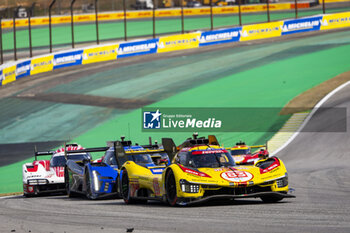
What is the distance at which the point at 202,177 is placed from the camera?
1362 centimetres

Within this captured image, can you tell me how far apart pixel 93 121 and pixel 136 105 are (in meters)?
3.54

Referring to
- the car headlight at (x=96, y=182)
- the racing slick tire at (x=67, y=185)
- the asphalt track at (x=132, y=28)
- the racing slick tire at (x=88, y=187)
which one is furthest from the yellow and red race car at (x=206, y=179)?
the asphalt track at (x=132, y=28)

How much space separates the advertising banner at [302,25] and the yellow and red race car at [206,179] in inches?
1655

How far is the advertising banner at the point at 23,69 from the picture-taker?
5072cm

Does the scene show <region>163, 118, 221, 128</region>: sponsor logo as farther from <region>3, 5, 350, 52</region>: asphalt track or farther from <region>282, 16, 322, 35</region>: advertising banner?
<region>3, 5, 350, 52</region>: asphalt track

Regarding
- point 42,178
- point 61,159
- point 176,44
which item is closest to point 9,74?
point 176,44

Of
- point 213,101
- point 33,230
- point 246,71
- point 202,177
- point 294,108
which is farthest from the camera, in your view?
point 246,71

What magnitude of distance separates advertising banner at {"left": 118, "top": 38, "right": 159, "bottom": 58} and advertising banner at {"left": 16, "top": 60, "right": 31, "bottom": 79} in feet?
25.9

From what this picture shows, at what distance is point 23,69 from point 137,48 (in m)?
9.62

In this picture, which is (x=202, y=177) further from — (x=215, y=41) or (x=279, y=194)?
(x=215, y=41)

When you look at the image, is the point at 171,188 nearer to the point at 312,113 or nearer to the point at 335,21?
the point at 312,113

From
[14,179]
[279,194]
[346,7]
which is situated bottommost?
[14,179]

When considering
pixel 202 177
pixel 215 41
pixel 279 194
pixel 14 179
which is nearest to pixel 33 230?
pixel 202 177

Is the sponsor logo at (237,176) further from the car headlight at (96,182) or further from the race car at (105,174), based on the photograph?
the car headlight at (96,182)
